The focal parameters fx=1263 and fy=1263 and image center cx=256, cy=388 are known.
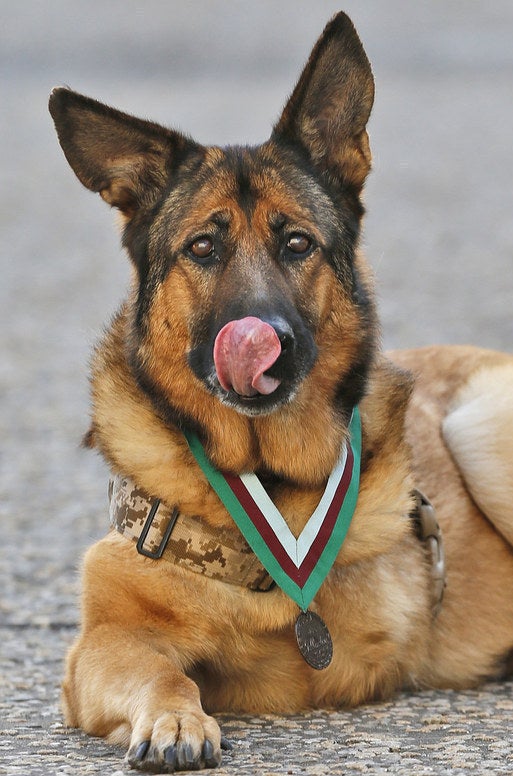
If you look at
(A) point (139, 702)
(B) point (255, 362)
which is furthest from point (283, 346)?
(A) point (139, 702)

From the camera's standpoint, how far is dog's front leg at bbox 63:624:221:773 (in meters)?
3.65

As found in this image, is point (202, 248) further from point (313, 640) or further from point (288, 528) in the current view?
point (313, 640)

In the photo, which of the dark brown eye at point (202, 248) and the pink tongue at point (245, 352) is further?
the dark brown eye at point (202, 248)

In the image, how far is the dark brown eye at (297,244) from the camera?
4.39 metres

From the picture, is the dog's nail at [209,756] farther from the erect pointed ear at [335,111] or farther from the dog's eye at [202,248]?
the erect pointed ear at [335,111]

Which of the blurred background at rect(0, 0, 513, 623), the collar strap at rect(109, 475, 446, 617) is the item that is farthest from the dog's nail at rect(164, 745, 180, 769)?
the blurred background at rect(0, 0, 513, 623)

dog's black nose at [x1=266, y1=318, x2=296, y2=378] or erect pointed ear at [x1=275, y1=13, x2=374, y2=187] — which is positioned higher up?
erect pointed ear at [x1=275, y1=13, x2=374, y2=187]

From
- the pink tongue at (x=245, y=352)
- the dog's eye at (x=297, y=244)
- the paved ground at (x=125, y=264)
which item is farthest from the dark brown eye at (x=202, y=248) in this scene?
the paved ground at (x=125, y=264)

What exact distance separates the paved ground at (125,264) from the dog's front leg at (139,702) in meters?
0.11

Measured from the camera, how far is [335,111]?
466 centimetres

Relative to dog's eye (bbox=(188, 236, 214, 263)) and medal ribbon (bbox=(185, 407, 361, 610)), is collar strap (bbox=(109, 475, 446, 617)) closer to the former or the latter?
medal ribbon (bbox=(185, 407, 361, 610))

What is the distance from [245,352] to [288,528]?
2.33ft

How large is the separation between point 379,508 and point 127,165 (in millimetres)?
1554

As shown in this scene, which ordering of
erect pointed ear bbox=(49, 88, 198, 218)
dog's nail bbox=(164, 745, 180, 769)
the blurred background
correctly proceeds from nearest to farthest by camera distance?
dog's nail bbox=(164, 745, 180, 769), erect pointed ear bbox=(49, 88, 198, 218), the blurred background
